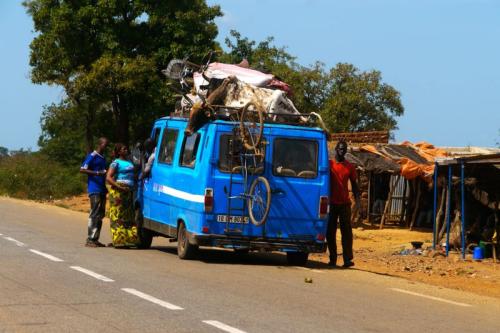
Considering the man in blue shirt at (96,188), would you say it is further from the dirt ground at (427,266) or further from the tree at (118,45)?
the tree at (118,45)

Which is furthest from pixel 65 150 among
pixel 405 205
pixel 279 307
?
pixel 279 307

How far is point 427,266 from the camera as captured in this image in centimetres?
1645

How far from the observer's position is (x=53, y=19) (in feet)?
105

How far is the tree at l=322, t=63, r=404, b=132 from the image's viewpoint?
45.6 m

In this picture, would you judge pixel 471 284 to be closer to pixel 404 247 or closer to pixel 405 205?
pixel 404 247

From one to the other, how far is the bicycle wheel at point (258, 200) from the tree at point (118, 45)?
18.4m

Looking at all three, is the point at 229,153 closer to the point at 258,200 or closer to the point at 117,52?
the point at 258,200

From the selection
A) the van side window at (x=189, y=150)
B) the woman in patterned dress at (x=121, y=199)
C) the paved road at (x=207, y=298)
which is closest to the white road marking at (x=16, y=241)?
the paved road at (x=207, y=298)

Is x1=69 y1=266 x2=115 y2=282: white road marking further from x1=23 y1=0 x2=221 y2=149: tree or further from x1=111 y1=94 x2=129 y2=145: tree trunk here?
x1=111 y1=94 x2=129 y2=145: tree trunk

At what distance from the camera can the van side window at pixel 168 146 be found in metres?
14.9

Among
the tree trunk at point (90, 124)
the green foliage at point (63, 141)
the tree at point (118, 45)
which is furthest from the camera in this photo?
the green foliage at point (63, 141)

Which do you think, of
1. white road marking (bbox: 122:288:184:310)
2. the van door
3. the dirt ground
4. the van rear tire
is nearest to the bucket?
the dirt ground

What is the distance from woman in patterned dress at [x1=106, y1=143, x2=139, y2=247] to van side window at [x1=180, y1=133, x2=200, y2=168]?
1.97 metres

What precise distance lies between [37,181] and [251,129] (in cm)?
3075
